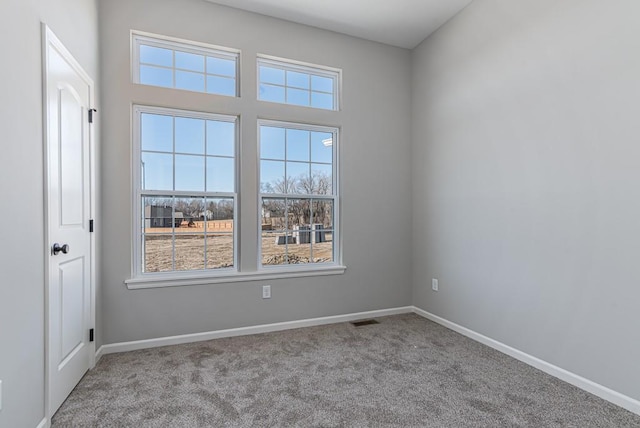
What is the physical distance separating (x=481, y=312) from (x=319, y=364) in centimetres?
159

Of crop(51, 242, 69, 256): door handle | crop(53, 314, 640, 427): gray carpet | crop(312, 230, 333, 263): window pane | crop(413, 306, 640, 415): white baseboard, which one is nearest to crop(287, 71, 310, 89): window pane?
crop(312, 230, 333, 263): window pane

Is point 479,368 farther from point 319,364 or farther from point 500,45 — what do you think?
point 500,45

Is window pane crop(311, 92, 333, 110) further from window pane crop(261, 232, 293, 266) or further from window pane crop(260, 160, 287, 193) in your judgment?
window pane crop(261, 232, 293, 266)

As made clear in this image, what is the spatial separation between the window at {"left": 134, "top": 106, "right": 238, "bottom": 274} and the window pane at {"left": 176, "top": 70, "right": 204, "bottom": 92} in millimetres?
260

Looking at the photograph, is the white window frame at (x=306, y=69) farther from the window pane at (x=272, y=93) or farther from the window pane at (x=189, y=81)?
the window pane at (x=189, y=81)

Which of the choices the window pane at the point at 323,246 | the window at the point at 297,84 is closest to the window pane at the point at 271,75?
the window at the point at 297,84

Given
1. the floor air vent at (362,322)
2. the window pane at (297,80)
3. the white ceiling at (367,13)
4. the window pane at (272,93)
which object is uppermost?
the white ceiling at (367,13)

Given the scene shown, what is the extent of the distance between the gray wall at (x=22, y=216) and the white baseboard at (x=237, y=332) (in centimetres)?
98

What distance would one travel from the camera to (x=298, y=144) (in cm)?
335

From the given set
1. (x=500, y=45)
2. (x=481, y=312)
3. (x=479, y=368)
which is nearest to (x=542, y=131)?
(x=500, y=45)

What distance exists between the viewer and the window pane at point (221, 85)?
3000mm

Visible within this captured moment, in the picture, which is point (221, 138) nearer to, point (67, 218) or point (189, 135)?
point (189, 135)

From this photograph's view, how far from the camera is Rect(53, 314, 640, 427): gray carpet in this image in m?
1.79

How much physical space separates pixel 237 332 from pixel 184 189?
146 cm
